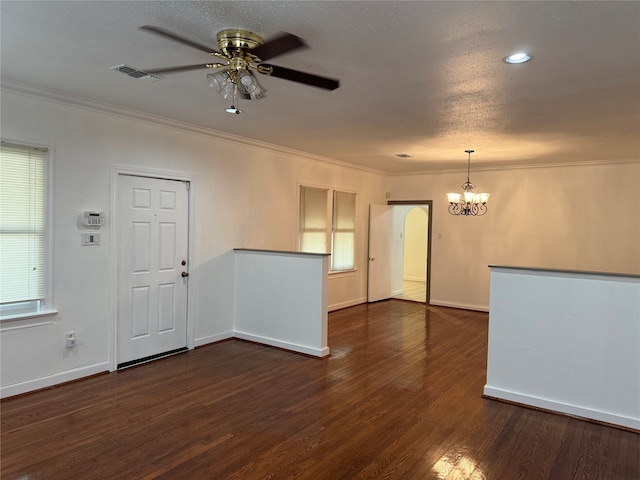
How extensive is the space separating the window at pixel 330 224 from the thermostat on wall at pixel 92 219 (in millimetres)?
3057

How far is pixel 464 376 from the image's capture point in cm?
421

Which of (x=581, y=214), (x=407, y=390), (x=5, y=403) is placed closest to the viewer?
(x=5, y=403)

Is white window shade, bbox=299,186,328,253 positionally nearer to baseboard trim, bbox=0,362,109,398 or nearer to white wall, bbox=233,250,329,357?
white wall, bbox=233,250,329,357

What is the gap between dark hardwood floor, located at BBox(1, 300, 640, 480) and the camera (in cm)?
258

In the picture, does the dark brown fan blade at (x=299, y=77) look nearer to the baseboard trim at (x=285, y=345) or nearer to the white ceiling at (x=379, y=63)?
the white ceiling at (x=379, y=63)

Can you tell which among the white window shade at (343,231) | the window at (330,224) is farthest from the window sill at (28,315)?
the white window shade at (343,231)

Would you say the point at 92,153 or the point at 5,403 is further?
the point at 92,153

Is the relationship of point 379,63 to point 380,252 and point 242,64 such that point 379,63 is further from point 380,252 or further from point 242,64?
point 380,252

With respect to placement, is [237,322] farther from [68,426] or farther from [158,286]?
[68,426]

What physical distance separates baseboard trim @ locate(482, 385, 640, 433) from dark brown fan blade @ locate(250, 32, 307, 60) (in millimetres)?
3202

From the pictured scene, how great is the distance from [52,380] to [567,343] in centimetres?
438

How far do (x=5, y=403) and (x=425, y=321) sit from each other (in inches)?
208

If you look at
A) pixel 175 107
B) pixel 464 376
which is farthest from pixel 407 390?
pixel 175 107

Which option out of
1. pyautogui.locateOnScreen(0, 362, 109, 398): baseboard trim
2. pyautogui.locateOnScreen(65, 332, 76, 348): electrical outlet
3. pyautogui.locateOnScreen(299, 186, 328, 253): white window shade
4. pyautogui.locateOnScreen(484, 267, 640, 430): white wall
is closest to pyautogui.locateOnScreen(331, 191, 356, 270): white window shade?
pyautogui.locateOnScreen(299, 186, 328, 253): white window shade
